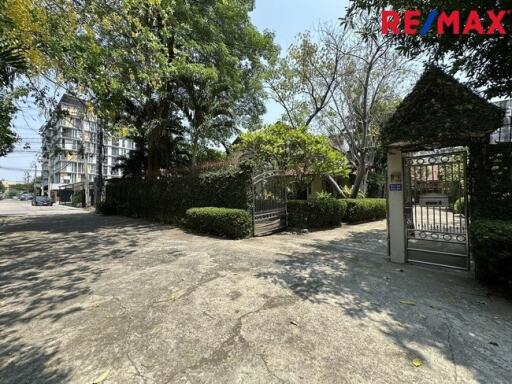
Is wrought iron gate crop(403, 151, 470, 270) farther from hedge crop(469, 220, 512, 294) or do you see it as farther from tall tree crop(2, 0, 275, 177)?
tall tree crop(2, 0, 275, 177)

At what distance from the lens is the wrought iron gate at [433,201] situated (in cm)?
527

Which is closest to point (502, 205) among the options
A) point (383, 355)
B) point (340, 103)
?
point (383, 355)

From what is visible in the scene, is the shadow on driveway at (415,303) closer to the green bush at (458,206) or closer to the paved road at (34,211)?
the green bush at (458,206)

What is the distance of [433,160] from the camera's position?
17.3 feet

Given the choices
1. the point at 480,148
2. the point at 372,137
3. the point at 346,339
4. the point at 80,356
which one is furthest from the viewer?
the point at 372,137

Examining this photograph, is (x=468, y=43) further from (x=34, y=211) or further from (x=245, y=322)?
(x=34, y=211)

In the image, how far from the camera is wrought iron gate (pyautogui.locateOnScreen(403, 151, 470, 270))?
527 centimetres

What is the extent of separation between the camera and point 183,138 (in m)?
13.7

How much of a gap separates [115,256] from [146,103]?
319 inches

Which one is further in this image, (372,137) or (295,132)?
(372,137)

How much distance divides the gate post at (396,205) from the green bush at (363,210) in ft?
19.7

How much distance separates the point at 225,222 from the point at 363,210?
716cm

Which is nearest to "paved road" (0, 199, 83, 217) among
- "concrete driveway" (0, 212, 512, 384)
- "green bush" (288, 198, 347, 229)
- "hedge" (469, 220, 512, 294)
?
"concrete driveway" (0, 212, 512, 384)

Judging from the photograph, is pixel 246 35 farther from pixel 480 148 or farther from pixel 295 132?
pixel 480 148
